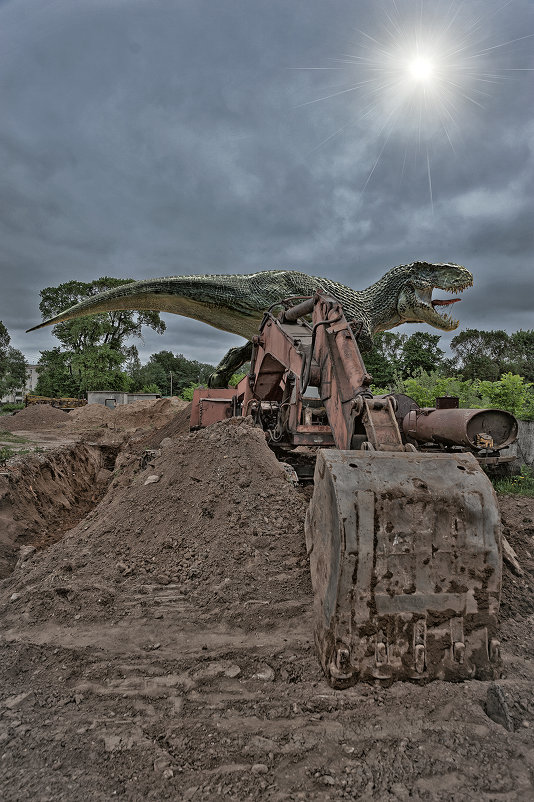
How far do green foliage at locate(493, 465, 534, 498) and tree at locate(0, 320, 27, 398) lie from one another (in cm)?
3657

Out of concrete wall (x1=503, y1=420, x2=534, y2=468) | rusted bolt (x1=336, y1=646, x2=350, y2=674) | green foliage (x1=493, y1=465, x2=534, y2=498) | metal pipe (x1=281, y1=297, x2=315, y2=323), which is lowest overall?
rusted bolt (x1=336, y1=646, x2=350, y2=674)

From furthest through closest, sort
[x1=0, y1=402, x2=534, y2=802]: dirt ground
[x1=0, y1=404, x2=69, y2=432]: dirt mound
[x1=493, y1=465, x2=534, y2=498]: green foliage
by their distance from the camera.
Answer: [x1=0, y1=404, x2=69, y2=432]: dirt mound < [x1=493, y1=465, x2=534, y2=498]: green foliage < [x1=0, y1=402, x2=534, y2=802]: dirt ground

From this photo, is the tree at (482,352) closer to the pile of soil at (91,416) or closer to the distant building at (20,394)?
the pile of soil at (91,416)

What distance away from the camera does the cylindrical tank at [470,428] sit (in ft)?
19.1

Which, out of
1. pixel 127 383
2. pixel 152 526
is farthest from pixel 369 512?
pixel 127 383

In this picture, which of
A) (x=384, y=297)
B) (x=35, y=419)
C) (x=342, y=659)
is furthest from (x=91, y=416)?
(x=342, y=659)

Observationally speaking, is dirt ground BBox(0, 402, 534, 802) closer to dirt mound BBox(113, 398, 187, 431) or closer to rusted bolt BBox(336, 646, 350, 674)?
rusted bolt BBox(336, 646, 350, 674)

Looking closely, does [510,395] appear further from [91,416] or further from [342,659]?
[91,416]

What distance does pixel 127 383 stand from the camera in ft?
98.9

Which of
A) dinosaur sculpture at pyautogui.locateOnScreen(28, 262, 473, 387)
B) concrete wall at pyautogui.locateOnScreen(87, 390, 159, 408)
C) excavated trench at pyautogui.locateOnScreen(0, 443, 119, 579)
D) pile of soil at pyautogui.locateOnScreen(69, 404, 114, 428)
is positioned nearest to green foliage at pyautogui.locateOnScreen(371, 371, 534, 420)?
dinosaur sculpture at pyautogui.locateOnScreen(28, 262, 473, 387)

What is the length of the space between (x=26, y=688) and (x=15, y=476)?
17.2ft

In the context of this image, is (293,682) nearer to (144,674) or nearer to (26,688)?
(144,674)

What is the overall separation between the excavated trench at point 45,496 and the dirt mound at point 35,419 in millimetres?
8636

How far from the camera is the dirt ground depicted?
1.69 m
